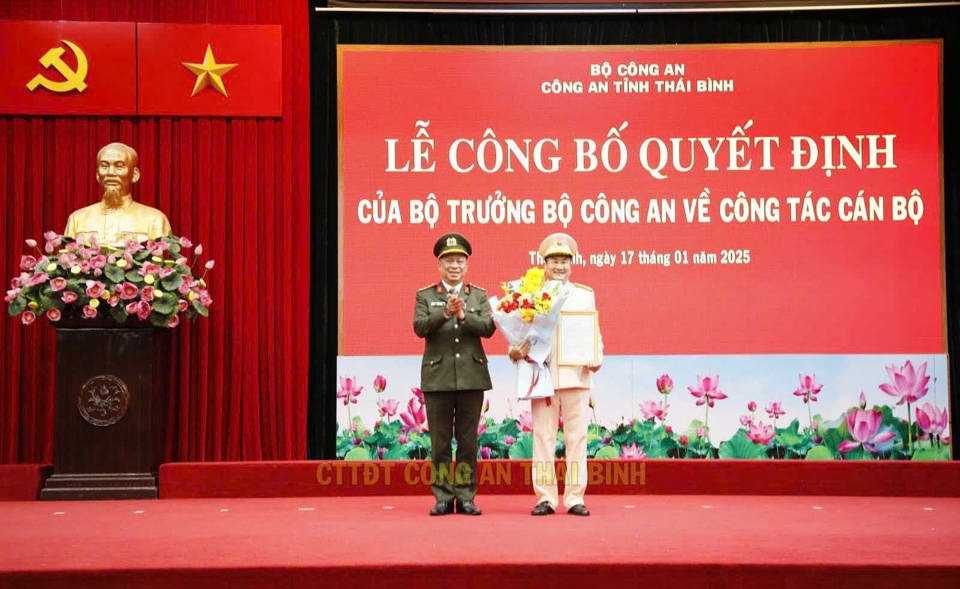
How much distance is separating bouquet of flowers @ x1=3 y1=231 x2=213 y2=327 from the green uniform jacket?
5.11 feet

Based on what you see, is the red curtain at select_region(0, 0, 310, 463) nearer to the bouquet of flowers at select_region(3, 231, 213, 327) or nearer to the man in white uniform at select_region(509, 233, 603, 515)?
the bouquet of flowers at select_region(3, 231, 213, 327)

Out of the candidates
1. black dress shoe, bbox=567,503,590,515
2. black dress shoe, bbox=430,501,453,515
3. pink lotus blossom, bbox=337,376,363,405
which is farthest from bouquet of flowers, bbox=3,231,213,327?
black dress shoe, bbox=567,503,590,515

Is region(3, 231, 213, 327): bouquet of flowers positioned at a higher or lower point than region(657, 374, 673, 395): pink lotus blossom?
higher

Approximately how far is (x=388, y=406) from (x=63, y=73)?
2679mm

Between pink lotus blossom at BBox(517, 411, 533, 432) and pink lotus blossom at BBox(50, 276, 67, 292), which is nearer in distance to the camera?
pink lotus blossom at BBox(50, 276, 67, 292)

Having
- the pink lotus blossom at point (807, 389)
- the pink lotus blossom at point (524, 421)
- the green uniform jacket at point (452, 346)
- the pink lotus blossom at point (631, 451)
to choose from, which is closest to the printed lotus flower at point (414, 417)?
the pink lotus blossom at point (524, 421)

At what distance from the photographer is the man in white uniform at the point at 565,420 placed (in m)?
4.80

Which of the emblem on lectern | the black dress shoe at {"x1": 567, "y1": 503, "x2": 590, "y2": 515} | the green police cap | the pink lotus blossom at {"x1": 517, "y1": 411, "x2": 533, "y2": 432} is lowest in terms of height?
the black dress shoe at {"x1": 567, "y1": 503, "x2": 590, "y2": 515}

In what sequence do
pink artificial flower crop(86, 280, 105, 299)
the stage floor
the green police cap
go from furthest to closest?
pink artificial flower crop(86, 280, 105, 299), the green police cap, the stage floor

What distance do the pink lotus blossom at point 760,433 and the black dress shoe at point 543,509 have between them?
6.54 feet

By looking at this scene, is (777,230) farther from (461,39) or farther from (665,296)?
(461,39)

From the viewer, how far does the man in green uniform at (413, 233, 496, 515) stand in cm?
481

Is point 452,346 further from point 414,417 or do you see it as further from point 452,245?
point 414,417

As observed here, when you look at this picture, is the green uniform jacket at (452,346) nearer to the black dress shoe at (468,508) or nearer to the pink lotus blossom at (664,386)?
the black dress shoe at (468,508)
